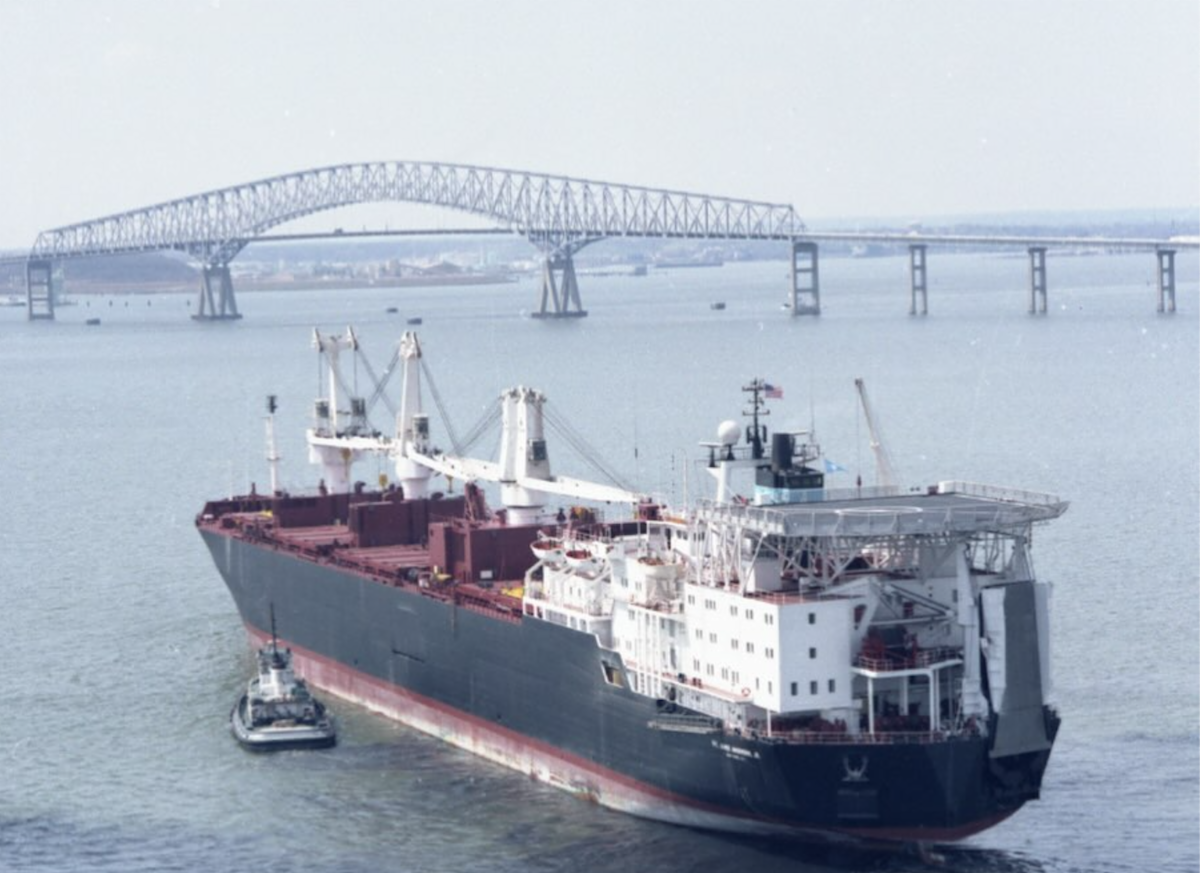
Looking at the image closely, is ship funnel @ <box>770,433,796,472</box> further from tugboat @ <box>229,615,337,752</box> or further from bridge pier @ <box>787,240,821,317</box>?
bridge pier @ <box>787,240,821,317</box>

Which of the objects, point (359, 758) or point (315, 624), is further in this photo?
point (315, 624)

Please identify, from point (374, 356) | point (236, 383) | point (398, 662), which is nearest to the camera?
point (398, 662)

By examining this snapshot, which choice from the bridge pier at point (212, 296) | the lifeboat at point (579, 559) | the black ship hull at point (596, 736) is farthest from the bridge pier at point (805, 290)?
the lifeboat at point (579, 559)

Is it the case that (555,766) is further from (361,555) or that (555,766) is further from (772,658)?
(361,555)

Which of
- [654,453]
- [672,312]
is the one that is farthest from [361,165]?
[654,453]

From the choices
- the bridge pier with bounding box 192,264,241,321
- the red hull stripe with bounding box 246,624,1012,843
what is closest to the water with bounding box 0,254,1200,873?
the red hull stripe with bounding box 246,624,1012,843

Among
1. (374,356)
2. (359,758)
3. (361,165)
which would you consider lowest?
(359,758)

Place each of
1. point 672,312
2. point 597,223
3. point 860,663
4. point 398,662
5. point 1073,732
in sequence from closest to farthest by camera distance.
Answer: point 860,663, point 1073,732, point 398,662, point 672,312, point 597,223

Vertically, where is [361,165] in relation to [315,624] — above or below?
above

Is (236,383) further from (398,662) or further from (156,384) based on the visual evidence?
(398,662)
